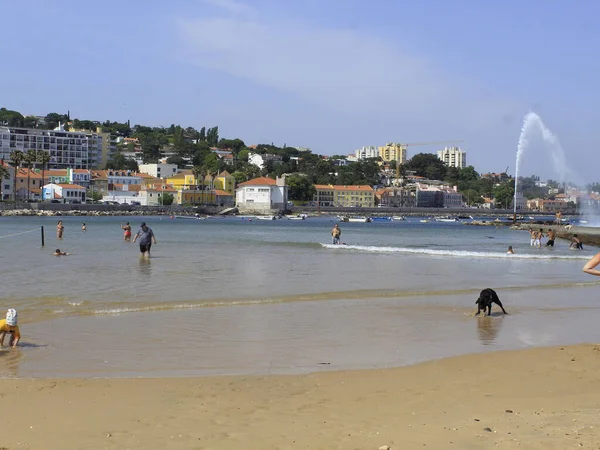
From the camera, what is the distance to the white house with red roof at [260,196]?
7022 inches

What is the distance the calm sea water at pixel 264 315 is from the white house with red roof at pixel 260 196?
14813 centimetres

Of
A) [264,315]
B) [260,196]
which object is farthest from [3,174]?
[264,315]

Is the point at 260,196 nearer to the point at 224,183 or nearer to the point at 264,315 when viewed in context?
the point at 224,183

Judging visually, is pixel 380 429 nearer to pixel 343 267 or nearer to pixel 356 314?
pixel 356 314

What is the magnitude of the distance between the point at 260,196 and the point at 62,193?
48170mm

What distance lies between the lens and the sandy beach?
683 cm

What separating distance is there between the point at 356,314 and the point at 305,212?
172 meters

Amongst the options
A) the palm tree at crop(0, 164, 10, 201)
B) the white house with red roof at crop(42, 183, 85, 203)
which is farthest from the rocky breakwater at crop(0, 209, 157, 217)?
the palm tree at crop(0, 164, 10, 201)

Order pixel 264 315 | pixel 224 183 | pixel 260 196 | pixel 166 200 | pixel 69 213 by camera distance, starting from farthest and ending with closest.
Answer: pixel 224 183
pixel 260 196
pixel 166 200
pixel 69 213
pixel 264 315

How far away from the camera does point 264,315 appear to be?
51.3 ft

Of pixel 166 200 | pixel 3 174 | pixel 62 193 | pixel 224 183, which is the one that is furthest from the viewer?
pixel 224 183

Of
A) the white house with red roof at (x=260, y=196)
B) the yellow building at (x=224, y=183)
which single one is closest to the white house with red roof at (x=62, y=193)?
the white house with red roof at (x=260, y=196)

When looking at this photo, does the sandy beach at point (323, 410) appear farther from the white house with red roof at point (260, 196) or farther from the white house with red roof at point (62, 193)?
the white house with red roof at point (260, 196)

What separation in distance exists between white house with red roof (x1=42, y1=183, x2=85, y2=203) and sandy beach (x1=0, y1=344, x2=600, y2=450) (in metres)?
154
